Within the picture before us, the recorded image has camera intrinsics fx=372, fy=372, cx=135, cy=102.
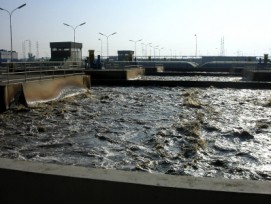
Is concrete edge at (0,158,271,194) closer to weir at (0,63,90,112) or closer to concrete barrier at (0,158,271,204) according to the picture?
concrete barrier at (0,158,271,204)

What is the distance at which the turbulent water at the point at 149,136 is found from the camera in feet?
28.0

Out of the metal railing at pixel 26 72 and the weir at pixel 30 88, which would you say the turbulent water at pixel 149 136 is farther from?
the metal railing at pixel 26 72

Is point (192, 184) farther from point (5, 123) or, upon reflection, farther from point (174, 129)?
point (5, 123)

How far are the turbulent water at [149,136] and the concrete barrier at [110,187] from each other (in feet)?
15.2

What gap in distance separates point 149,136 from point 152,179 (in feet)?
27.7

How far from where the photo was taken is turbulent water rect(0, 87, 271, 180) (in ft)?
28.0

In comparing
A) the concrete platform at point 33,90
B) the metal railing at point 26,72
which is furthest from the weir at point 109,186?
the metal railing at point 26,72

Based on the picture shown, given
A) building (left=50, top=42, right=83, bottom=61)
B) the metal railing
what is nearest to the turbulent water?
the metal railing

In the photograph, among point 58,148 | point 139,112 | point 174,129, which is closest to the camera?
point 58,148

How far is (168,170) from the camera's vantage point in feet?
26.3

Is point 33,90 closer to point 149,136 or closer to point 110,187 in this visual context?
point 149,136

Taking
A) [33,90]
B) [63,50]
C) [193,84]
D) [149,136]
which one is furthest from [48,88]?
[63,50]

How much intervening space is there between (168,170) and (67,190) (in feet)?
16.2

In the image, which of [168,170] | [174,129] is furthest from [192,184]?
[174,129]
